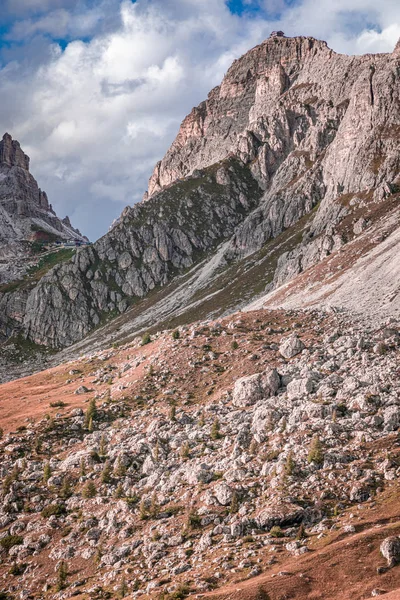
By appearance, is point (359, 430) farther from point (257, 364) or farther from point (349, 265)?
point (349, 265)

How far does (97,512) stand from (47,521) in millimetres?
5128

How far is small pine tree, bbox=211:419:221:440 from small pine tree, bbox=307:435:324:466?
11.9m

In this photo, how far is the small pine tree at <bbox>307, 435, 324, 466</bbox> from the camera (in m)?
40.6

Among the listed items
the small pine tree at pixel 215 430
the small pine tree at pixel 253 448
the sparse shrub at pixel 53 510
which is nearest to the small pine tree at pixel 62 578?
the sparse shrub at pixel 53 510

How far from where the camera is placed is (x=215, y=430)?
5141 centimetres

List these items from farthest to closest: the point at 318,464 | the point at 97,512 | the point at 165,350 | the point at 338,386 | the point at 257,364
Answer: the point at 165,350 < the point at 257,364 < the point at 338,386 < the point at 97,512 < the point at 318,464

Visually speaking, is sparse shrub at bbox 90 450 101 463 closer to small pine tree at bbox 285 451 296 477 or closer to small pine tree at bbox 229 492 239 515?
small pine tree at bbox 229 492 239 515

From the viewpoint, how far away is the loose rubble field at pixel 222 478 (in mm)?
33156

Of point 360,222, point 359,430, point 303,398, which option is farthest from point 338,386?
point 360,222

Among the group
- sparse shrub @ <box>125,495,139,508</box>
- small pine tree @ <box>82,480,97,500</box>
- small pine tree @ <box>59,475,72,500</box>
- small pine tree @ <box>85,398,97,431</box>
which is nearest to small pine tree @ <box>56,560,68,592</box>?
sparse shrub @ <box>125,495,139,508</box>

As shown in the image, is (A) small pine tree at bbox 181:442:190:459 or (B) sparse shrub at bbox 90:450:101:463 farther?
(B) sparse shrub at bbox 90:450:101:463

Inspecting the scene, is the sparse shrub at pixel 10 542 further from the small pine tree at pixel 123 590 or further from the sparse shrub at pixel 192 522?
the sparse shrub at pixel 192 522

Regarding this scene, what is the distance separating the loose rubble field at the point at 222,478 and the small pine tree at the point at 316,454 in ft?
0.37

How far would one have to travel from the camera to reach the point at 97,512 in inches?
1809
